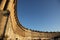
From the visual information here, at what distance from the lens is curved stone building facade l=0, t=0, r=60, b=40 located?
42.6ft

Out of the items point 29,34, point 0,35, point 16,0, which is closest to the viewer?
point 0,35

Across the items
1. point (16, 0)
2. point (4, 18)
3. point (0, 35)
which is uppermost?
point (16, 0)

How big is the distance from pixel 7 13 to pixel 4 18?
0.45 m

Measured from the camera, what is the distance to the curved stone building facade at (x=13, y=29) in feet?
42.6

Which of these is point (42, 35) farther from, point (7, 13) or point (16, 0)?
point (7, 13)

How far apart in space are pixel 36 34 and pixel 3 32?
12005 millimetres

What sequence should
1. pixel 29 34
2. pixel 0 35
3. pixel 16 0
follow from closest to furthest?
pixel 0 35 < pixel 16 0 < pixel 29 34

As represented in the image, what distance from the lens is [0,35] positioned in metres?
12.6

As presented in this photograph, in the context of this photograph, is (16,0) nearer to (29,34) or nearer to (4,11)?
(4,11)

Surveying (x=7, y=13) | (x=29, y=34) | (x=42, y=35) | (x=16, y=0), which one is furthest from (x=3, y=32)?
(x=42, y=35)

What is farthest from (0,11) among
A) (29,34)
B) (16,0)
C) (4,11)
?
(29,34)

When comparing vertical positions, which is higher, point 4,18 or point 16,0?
point 16,0

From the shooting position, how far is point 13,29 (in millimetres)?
17125

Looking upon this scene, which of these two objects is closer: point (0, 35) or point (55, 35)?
point (0, 35)
